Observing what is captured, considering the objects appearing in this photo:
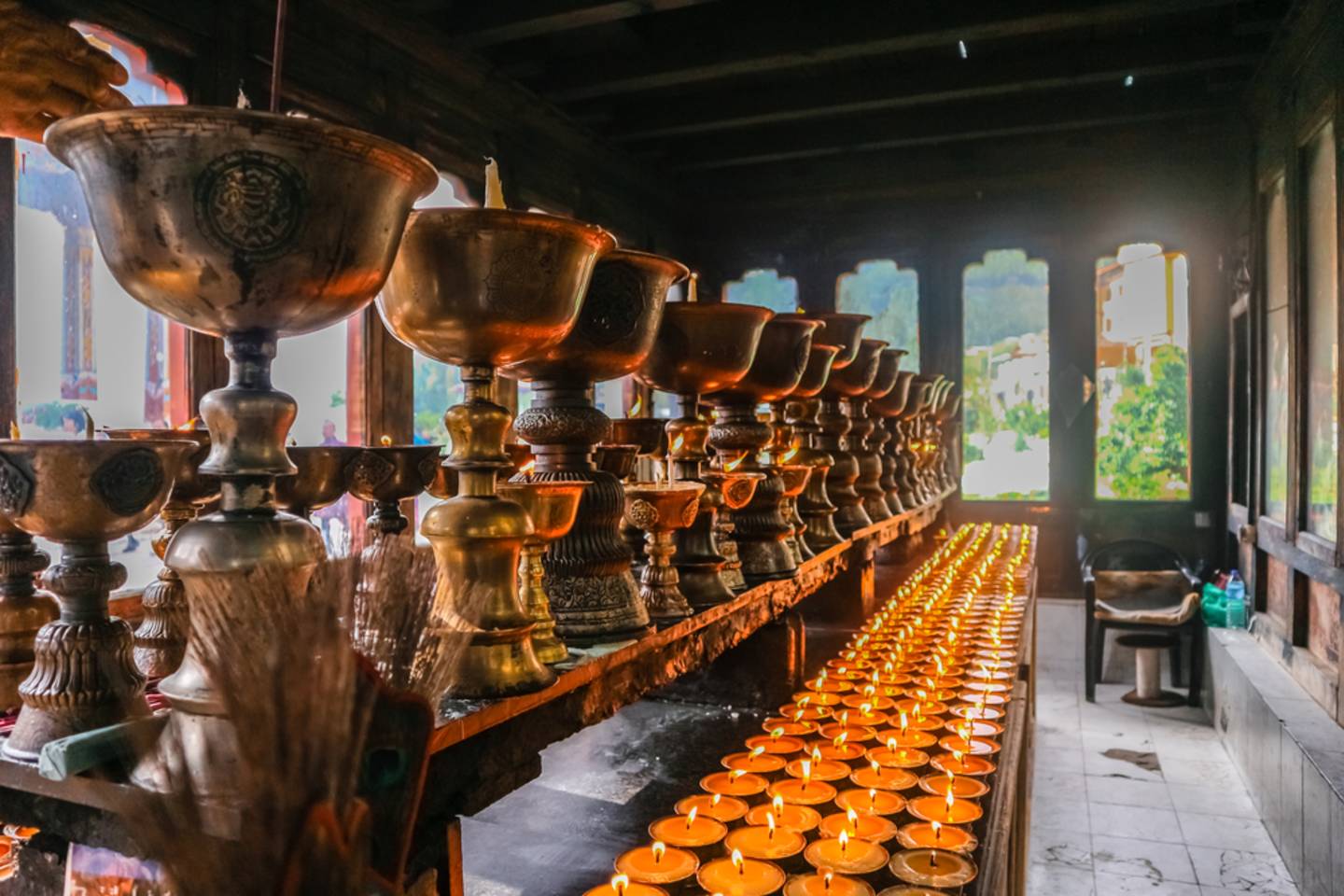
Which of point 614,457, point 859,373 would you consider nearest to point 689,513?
point 614,457

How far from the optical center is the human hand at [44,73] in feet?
3.35

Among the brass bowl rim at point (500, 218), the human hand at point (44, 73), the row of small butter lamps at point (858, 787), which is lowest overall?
the row of small butter lamps at point (858, 787)

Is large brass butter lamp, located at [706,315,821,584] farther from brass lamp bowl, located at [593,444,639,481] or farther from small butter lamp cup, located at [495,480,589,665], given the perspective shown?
small butter lamp cup, located at [495,480,589,665]

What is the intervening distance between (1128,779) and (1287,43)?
4591 mm

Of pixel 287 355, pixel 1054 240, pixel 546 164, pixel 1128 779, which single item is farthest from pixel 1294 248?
pixel 287 355

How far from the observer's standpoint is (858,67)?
6.56 m

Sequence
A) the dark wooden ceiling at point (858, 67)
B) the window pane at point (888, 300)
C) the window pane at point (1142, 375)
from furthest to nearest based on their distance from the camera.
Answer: the window pane at point (888, 300) → the window pane at point (1142, 375) → the dark wooden ceiling at point (858, 67)

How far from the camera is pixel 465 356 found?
3.90 ft

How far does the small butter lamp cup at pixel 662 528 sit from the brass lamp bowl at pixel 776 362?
1.67ft

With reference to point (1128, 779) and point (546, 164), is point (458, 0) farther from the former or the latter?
point (1128, 779)

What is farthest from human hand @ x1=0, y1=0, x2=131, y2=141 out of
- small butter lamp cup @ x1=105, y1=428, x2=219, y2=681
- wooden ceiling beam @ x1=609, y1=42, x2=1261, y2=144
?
wooden ceiling beam @ x1=609, y1=42, x2=1261, y2=144

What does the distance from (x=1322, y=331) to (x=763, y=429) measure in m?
4.33

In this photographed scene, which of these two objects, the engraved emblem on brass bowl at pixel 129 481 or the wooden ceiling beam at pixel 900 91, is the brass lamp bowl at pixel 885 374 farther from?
the wooden ceiling beam at pixel 900 91

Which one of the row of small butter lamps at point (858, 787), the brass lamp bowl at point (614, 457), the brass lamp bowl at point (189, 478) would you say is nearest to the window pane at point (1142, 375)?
the row of small butter lamps at point (858, 787)
